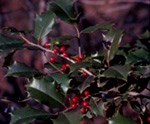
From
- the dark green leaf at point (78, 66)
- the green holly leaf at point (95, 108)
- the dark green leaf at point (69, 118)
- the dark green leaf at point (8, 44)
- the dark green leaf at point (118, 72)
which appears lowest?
the green holly leaf at point (95, 108)

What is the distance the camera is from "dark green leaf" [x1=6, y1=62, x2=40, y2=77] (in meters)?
0.88

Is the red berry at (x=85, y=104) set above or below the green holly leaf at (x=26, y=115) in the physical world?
below

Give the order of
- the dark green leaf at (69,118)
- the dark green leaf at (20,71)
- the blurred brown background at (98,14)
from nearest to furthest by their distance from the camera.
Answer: the dark green leaf at (69,118) → the dark green leaf at (20,71) → the blurred brown background at (98,14)

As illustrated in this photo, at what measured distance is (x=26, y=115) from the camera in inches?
31.4

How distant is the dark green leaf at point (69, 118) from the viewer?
78cm

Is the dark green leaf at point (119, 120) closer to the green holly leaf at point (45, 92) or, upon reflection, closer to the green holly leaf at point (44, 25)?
the green holly leaf at point (45, 92)

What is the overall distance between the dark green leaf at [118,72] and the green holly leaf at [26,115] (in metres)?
0.16

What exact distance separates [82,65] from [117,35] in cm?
12

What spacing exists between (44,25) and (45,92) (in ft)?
0.83

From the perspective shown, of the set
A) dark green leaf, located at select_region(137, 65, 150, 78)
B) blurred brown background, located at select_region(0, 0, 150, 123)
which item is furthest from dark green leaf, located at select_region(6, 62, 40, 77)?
blurred brown background, located at select_region(0, 0, 150, 123)

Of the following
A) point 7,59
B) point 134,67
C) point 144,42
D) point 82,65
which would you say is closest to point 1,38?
point 7,59

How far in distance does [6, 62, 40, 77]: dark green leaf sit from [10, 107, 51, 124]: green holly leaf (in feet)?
0.33

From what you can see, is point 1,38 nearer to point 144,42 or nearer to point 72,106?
point 72,106

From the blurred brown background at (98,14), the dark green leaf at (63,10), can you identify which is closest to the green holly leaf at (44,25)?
the dark green leaf at (63,10)
